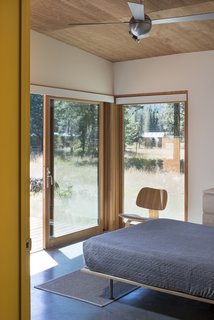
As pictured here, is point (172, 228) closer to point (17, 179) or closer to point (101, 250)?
point (101, 250)

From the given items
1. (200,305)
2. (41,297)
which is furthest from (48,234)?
(200,305)

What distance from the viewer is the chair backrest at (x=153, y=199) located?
18.2ft

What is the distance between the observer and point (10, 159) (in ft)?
4.94

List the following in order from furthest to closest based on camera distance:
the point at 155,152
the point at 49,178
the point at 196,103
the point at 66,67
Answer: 1. the point at 155,152
2. the point at 196,103
3. the point at 66,67
4. the point at 49,178

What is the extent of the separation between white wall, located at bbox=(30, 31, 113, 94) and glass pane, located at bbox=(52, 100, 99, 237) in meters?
0.29

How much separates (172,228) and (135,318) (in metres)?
1.17

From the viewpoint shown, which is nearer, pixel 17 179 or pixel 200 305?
pixel 17 179

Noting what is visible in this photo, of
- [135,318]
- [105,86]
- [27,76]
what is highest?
[105,86]

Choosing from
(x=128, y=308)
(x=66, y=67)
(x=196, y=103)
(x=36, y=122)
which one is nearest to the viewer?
(x=128, y=308)

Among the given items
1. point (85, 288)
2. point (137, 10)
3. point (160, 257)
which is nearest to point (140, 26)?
point (137, 10)

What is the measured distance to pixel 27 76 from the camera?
158 centimetres

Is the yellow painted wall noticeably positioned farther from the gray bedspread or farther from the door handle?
the door handle

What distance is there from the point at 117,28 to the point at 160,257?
3035 millimetres

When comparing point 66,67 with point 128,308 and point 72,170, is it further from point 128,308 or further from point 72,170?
point 128,308
